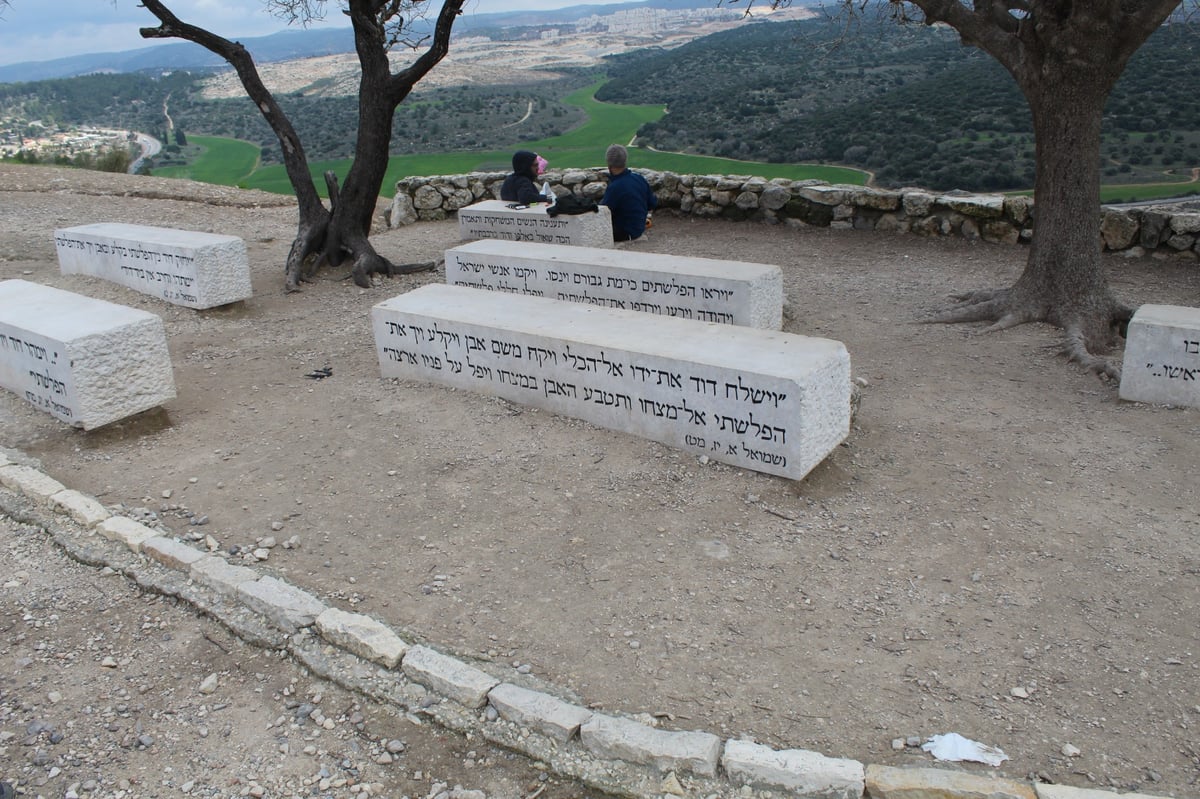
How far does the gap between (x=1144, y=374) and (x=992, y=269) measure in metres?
4.13

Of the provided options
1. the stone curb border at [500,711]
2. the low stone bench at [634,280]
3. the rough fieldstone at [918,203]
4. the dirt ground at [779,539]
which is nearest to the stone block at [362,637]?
the stone curb border at [500,711]

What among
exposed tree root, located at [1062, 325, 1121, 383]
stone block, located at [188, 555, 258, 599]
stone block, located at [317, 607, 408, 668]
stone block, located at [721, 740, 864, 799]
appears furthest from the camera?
exposed tree root, located at [1062, 325, 1121, 383]

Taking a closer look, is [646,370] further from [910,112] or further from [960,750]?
[910,112]

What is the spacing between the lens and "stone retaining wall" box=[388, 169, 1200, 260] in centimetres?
989

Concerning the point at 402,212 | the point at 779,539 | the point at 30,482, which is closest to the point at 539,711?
the point at 779,539

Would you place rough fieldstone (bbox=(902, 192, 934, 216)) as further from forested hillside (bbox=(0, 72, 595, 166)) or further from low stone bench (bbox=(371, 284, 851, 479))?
forested hillside (bbox=(0, 72, 595, 166))

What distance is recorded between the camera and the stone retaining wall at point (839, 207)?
989 cm

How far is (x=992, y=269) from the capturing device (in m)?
10.1

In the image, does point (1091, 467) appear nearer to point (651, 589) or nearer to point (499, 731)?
point (651, 589)

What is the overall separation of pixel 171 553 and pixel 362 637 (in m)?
1.29

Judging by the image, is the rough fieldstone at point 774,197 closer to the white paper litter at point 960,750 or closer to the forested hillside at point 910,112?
the forested hillside at point 910,112

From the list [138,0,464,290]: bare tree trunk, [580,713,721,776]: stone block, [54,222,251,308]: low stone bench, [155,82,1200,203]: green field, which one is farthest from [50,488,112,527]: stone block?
[155,82,1200,203]: green field

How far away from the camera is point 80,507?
16.2ft

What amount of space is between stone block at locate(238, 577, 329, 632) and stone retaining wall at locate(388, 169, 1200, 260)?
9.17m
